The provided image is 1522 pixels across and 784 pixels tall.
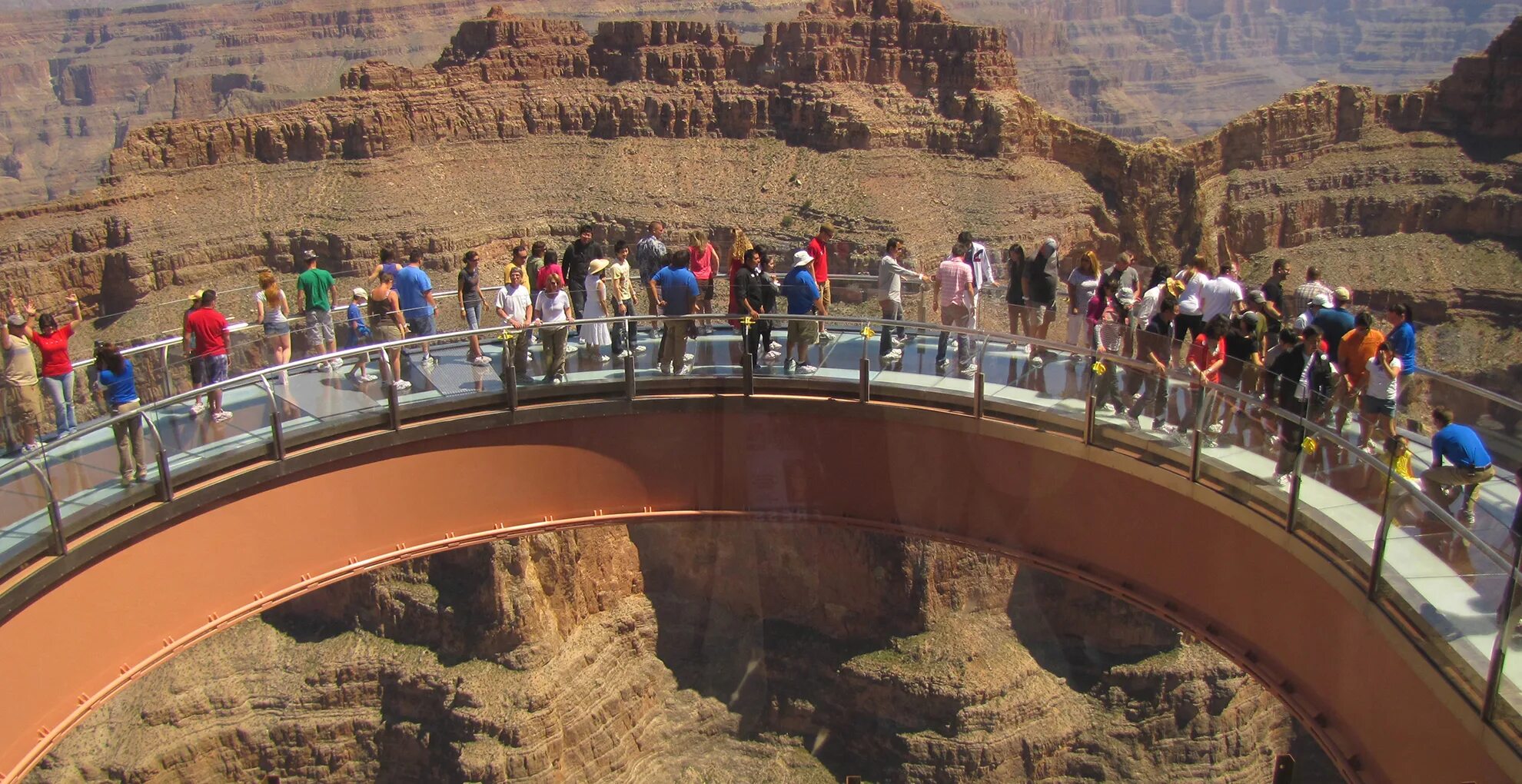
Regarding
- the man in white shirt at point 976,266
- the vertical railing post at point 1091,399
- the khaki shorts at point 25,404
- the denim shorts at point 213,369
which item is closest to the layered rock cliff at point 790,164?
the man in white shirt at point 976,266

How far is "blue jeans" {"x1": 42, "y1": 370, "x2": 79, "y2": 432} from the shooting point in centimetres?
1392

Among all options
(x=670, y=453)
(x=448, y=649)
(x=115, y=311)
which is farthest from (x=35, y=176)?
(x=670, y=453)

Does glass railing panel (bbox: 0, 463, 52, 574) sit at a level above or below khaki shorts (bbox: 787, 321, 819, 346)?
below

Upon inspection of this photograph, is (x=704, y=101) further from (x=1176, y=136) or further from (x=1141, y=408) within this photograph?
(x=1176, y=136)

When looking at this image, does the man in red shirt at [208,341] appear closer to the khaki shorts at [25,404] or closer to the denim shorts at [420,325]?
the khaki shorts at [25,404]

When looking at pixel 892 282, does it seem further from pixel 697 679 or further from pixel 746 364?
pixel 697 679

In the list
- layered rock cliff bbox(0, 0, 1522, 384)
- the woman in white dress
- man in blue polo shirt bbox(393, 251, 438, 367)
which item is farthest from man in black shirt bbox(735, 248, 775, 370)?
layered rock cliff bbox(0, 0, 1522, 384)

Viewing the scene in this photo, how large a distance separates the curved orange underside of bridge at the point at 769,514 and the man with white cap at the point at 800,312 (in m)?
0.52

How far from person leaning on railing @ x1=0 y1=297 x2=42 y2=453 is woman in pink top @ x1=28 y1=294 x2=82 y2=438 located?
136 mm

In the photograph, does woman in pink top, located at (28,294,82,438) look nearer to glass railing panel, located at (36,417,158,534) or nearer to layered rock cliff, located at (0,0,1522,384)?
glass railing panel, located at (36,417,158,534)

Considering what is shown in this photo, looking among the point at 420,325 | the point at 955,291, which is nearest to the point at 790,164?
the point at 955,291

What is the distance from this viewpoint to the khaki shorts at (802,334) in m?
15.2

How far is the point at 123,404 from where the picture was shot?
1366 cm

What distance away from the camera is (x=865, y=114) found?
64938mm
